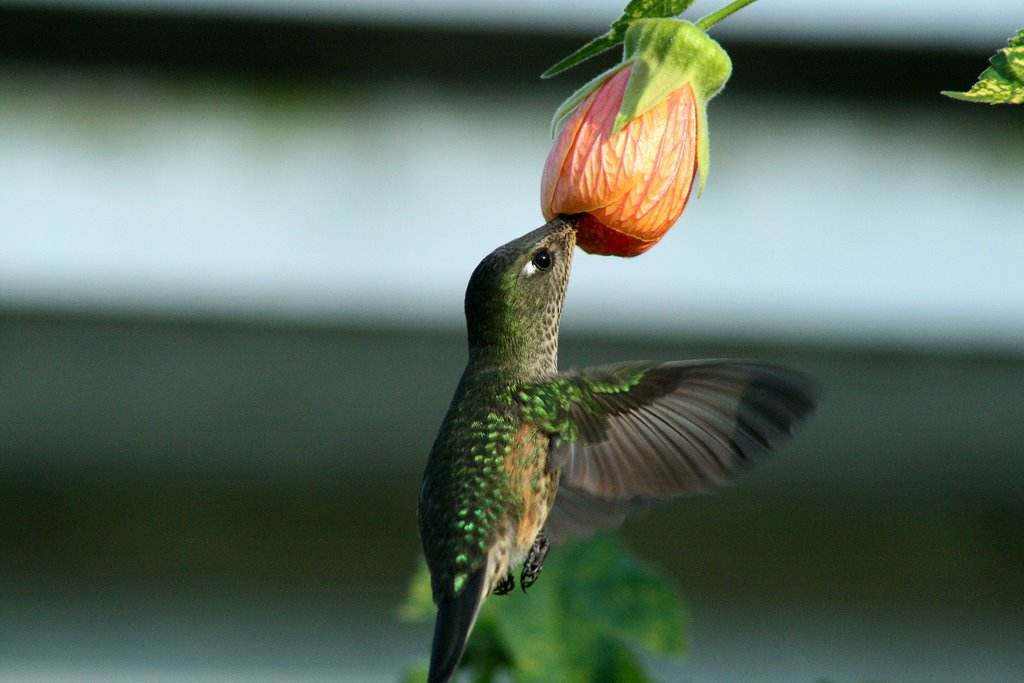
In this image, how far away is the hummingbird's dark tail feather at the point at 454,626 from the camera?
62 centimetres

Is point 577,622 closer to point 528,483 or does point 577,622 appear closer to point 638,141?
point 528,483

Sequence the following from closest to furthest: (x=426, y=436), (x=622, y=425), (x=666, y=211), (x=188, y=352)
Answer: (x=666, y=211)
(x=622, y=425)
(x=188, y=352)
(x=426, y=436)

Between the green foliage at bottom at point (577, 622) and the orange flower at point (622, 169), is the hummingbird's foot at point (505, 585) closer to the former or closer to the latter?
the orange flower at point (622, 169)

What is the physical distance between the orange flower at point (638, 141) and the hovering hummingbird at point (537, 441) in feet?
0.23

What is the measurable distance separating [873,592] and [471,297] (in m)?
1.67

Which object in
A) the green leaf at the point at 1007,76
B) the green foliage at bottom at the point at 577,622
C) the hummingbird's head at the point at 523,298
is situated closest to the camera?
the green leaf at the point at 1007,76

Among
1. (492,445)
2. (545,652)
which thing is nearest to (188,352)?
(545,652)

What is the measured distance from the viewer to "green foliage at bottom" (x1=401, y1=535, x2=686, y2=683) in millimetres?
1145

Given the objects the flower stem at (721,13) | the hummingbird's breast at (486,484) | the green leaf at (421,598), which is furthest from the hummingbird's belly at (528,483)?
the green leaf at (421,598)

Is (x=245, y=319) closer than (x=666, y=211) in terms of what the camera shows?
No

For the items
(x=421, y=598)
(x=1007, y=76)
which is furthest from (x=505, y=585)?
(x=421, y=598)

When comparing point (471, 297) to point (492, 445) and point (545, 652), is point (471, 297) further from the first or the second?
point (545, 652)

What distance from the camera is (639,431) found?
732 mm

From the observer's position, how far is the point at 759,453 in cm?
69
